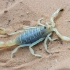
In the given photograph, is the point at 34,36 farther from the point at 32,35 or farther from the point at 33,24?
the point at 33,24

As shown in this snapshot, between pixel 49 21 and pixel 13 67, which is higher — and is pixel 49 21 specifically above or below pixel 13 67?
above

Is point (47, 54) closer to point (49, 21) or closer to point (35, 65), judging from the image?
point (35, 65)

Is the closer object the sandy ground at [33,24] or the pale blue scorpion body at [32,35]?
the sandy ground at [33,24]

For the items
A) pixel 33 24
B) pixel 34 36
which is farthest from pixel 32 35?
pixel 33 24

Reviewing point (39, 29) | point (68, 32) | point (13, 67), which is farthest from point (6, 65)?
point (68, 32)

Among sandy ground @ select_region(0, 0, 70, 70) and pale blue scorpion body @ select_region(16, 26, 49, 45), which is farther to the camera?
pale blue scorpion body @ select_region(16, 26, 49, 45)

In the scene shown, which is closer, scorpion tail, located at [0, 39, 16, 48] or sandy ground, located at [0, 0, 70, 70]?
sandy ground, located at [0, 0, 70, 70]

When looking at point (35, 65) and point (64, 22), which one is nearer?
point (35, 65)

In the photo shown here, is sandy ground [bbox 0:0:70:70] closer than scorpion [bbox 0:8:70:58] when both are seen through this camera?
Yes
